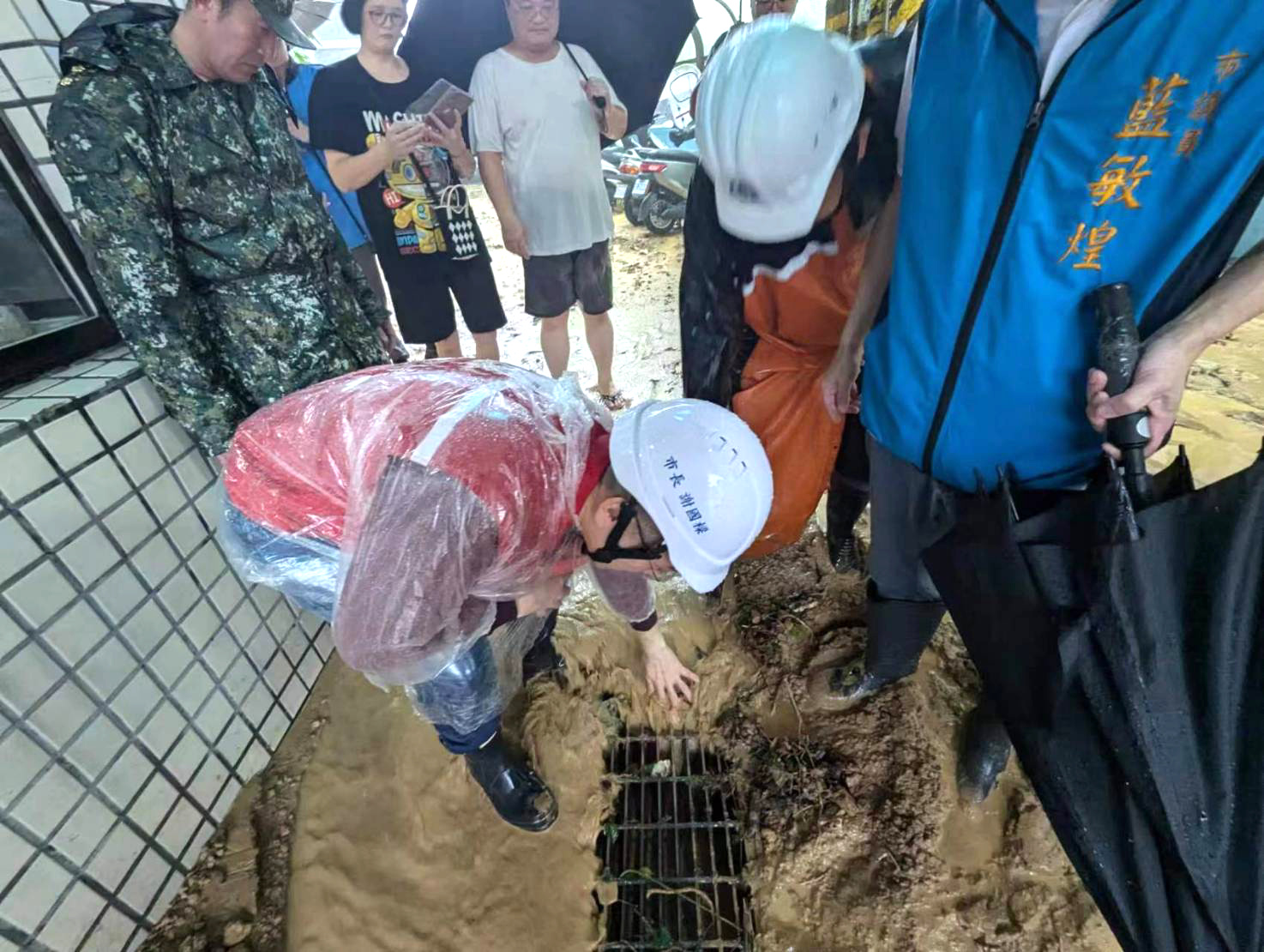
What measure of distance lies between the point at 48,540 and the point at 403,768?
1.04 m

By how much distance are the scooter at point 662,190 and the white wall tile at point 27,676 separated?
5.69 metres

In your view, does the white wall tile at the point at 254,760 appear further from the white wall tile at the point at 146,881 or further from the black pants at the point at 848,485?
the black pants at the point at 848,485

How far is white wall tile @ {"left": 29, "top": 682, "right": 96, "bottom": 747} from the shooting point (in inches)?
47.9

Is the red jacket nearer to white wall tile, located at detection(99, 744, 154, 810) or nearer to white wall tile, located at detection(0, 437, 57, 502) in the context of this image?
white wall tile, located at detection(0, 437, 57, 502)

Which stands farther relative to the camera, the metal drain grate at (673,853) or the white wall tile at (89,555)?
the metal drain grate at (673,853)

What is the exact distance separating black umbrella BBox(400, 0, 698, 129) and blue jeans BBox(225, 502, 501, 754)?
6.62 ft

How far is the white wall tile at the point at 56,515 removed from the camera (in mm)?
1194

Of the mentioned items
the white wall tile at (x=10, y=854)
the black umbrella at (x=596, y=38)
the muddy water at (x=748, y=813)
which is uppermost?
the black umbrella at (x=596, y=38)

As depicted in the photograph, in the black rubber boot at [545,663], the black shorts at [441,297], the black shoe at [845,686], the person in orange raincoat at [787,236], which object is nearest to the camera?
the person in orange raincoat at [787,236]

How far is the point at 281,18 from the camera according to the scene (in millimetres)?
1426

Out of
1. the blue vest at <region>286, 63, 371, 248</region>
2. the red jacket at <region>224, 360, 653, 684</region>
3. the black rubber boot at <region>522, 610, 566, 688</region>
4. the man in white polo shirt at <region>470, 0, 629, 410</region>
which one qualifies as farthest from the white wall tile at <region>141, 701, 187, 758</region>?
the man in white polo shirt at <region>470, 0, 629, 410</region>

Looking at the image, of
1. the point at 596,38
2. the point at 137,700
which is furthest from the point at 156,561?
the point at 596,38

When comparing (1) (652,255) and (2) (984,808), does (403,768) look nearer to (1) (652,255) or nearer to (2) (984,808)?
(2) (984,808)

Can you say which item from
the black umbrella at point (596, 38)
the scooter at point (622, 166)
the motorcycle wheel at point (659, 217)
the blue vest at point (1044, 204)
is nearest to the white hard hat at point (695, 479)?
the blue vest at point (1044, 204)
